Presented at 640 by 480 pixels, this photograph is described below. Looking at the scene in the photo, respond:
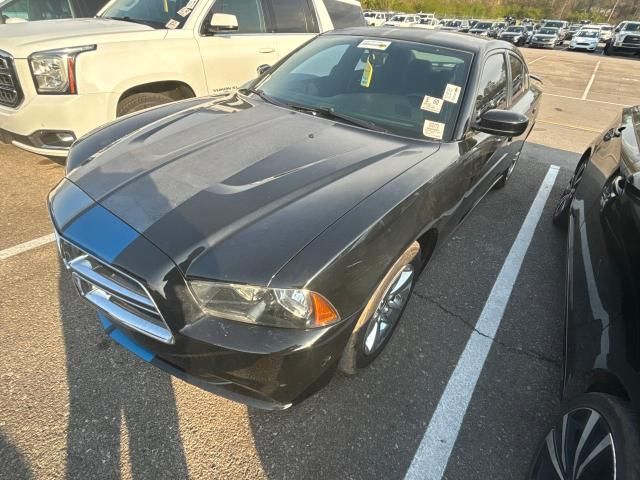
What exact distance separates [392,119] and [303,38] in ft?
10.5

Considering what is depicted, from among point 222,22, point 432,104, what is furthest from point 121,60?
point 432,104

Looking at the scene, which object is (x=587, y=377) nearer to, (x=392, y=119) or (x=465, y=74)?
(x=392, y=119)

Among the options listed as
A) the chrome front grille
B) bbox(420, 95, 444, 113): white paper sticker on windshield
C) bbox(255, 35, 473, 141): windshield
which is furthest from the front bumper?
bbox(420, 95, 444, 113): white paper sticker on windshield

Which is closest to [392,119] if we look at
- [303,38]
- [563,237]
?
[563,237]

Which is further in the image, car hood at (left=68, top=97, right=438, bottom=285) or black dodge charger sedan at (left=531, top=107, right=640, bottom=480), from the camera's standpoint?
car hood at (left=68, top=97, right=438, bottom=285)

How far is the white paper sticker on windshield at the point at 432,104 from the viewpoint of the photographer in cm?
250

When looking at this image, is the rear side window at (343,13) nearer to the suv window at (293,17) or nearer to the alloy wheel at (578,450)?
the suv window at (293,17)

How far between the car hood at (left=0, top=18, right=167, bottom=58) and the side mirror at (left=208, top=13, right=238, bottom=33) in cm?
50

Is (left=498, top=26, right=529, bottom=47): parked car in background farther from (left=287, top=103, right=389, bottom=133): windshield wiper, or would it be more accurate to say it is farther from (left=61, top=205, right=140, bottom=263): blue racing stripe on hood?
(left=61, top=205, right=140, bottom=263): blue racing stripe on hood

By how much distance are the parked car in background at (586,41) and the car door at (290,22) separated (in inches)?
1111

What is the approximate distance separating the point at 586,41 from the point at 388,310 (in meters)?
31.4

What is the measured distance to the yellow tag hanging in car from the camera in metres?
2.73

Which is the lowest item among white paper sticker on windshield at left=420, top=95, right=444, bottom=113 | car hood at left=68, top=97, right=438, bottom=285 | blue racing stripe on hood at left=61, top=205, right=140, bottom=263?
blue racing stripe on hood at left=61, top=205, right=140, bottom=263

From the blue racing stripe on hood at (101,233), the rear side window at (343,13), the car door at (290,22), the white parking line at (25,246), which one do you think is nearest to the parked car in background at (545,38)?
the rear side window at (343,13)
